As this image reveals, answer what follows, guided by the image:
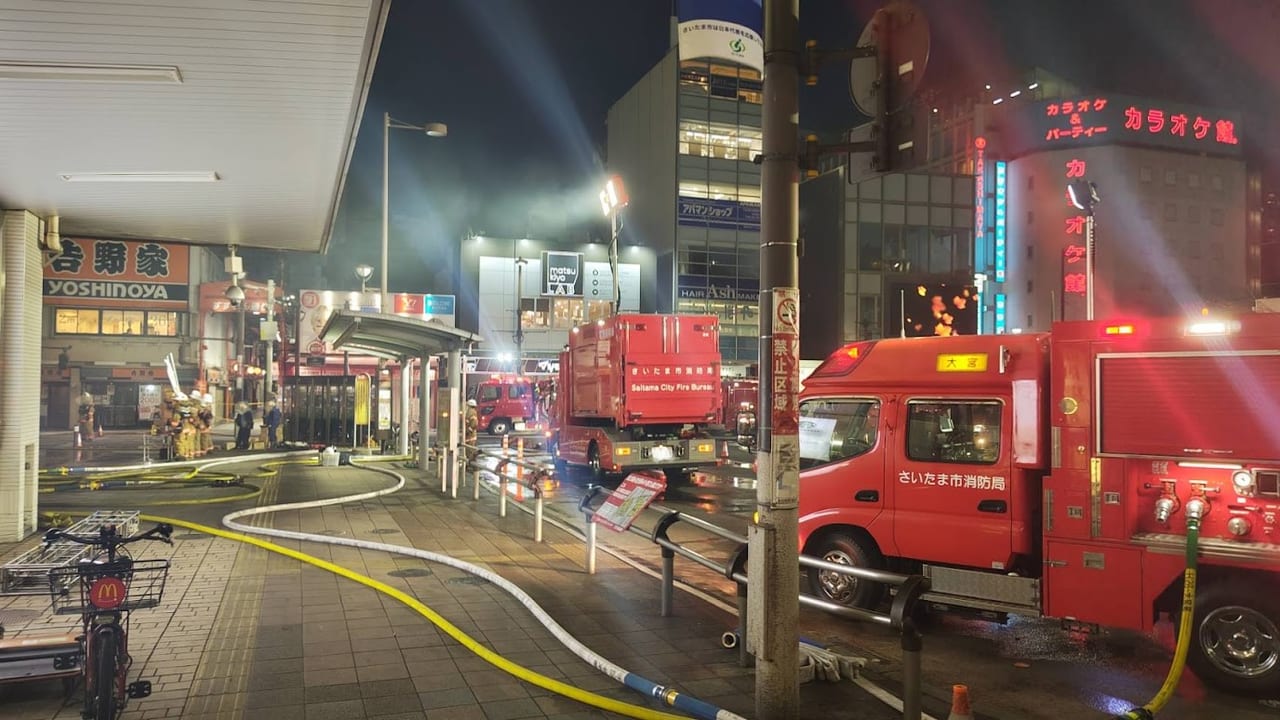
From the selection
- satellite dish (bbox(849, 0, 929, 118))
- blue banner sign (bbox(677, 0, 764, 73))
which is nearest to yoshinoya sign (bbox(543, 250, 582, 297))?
blue banner sign (bbox(677, 0, 764, 73))

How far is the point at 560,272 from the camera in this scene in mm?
51750

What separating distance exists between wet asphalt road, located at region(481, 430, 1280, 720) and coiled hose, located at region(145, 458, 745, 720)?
1.85 metres

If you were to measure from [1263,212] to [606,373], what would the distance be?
2969 inches

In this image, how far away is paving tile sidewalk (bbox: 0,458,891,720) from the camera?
5.60 metres

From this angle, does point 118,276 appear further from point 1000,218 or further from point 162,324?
point 1000,218

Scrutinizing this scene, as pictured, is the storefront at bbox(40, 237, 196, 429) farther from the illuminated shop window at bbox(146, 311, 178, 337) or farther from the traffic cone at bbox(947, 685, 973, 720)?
the traffic cone at bbox(947, 685, 973, 720)

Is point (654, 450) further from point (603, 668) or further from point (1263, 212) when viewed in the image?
point (1263, 212)

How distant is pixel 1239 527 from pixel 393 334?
49.2 ft

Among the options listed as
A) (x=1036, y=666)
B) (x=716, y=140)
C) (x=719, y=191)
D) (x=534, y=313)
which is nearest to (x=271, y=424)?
(x=534, y=313)

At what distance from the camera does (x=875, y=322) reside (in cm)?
4844

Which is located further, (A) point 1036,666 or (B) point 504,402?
(B) point 504,402

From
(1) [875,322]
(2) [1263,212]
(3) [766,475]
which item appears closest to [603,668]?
(3) [766,475]

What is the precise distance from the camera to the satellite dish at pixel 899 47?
16.3 feet

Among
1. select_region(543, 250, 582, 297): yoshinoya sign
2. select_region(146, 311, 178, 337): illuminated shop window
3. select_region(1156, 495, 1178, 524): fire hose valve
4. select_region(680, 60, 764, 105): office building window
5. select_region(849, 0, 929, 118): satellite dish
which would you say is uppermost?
select_region(680, 60, 764, 105): office building window
